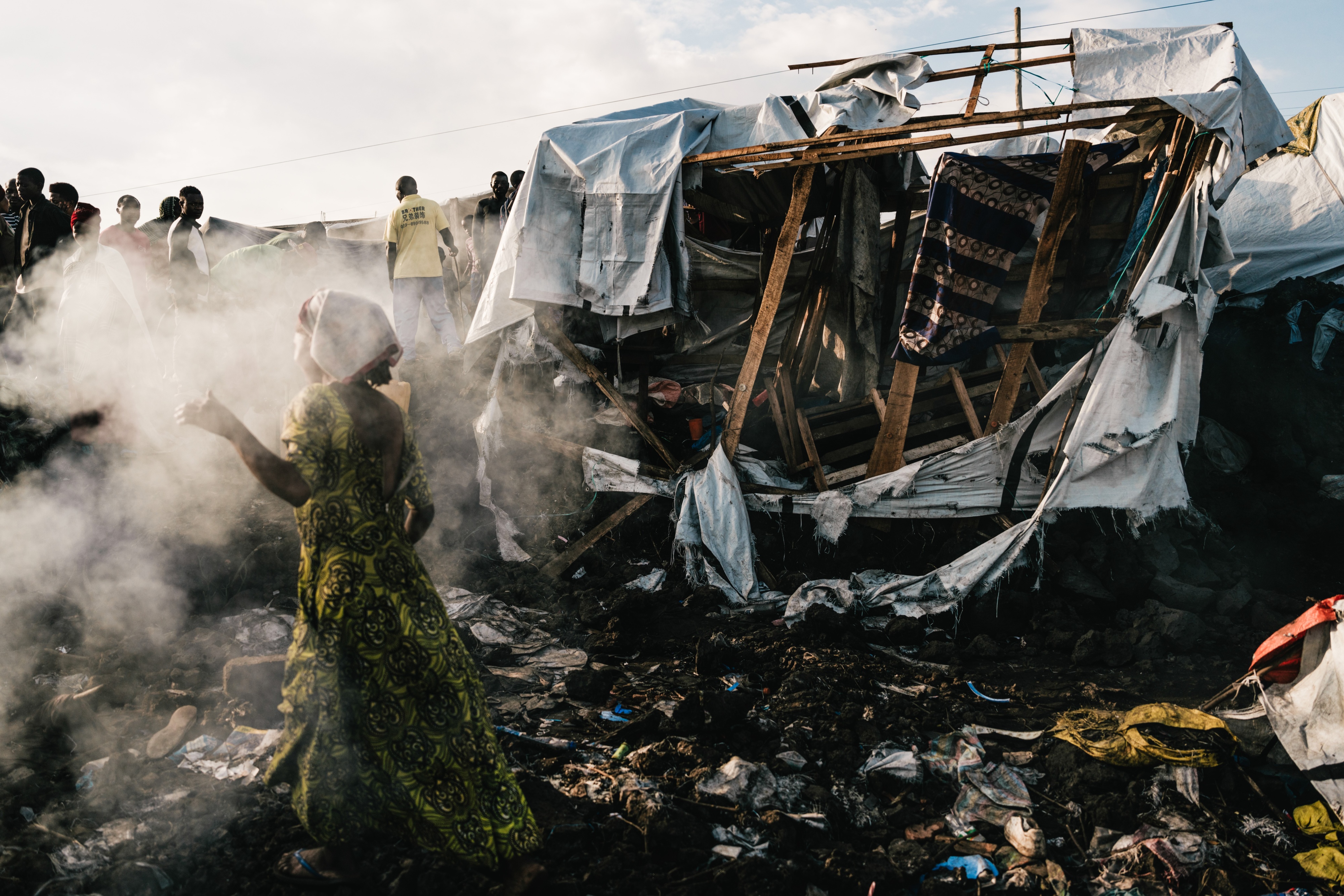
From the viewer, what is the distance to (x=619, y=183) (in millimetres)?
5887

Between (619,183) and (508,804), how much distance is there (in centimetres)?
471

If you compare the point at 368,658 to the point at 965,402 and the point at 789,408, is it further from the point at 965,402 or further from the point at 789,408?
the point at 965,402

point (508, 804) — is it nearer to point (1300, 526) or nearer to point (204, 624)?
point (204, 624)

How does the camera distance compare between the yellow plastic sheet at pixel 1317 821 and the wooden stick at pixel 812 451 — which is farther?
the wooden stick at pixel 812 451

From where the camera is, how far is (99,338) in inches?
247

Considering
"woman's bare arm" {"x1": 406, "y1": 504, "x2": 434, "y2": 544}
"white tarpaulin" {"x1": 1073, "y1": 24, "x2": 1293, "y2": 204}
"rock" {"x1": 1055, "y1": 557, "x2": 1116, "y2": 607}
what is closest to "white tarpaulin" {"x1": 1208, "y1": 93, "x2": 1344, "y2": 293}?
"white tarpaulin" {"x1": 1073, "y1": 24, "x2": 1293, "y2": 204}

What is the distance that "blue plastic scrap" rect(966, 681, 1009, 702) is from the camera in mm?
4449

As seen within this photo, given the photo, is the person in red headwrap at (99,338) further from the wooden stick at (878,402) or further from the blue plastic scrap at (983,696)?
the blue plastic scrap at (983,696)

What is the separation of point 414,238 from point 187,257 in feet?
6.90

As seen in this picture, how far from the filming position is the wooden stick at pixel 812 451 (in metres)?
6.31

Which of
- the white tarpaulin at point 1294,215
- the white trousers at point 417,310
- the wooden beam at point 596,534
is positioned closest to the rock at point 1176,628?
the wooden beam at point 596,534

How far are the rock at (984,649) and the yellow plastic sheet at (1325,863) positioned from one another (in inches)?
78.0

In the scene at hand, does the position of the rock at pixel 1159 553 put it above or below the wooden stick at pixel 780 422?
below

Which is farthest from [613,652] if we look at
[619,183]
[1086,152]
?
[1086,152]
